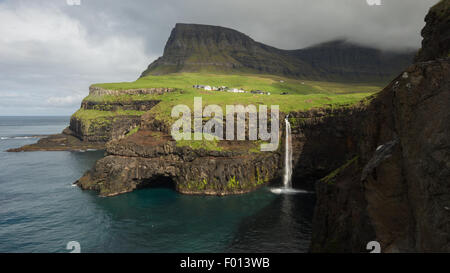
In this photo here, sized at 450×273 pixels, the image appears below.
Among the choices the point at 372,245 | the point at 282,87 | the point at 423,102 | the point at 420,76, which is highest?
the point at 282,87

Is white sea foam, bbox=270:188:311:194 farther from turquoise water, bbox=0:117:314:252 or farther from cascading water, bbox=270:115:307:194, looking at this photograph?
turquoise water, bbox=0:117:314:252

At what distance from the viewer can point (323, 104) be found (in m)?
71.1

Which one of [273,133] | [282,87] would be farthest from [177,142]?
[282,87]

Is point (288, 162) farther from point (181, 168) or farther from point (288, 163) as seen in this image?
point (181, 168)

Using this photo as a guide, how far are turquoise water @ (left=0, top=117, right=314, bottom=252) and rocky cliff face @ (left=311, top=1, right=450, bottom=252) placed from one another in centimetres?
2248

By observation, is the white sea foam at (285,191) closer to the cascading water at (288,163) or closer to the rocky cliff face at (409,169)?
the cascading water at (288,163)

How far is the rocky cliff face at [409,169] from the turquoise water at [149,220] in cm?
2248

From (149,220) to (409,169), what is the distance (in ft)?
140

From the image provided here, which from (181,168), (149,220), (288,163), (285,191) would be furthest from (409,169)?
(288,163)

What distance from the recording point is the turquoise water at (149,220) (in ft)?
120

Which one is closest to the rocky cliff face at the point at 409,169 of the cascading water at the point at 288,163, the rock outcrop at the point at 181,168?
the rock outcrop at the point at 181,168

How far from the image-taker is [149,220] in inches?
1797
